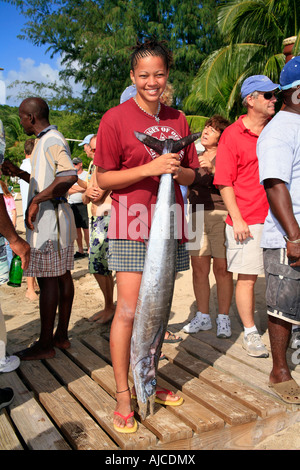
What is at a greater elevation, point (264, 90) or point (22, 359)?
point (264, 90)

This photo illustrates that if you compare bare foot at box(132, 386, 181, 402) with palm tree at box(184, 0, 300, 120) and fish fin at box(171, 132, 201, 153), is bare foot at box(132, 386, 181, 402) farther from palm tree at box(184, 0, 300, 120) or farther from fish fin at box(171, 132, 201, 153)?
palm tree at box(184, 0, 300, 120)

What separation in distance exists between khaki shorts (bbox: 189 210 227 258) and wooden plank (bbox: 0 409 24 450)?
221cm

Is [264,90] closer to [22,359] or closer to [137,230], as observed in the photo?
[137,230]

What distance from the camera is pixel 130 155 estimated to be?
2340mm

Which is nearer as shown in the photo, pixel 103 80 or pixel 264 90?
pixel 264 90

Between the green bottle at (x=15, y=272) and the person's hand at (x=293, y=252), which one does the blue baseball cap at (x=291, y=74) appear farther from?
the green bottle at (x=15, y=272)

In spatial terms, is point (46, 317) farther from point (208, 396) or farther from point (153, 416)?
point (208, 396)

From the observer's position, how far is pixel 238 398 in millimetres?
2746

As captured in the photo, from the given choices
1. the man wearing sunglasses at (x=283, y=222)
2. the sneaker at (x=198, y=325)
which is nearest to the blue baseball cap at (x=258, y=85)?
the man wearing sunglasses at (x=283, y=222)

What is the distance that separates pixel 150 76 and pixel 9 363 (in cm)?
240

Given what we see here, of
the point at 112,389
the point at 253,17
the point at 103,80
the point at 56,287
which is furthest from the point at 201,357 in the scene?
the point at 103,80

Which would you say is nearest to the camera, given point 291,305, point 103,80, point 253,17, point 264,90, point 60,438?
point 60,438

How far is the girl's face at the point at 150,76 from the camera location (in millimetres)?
2283
